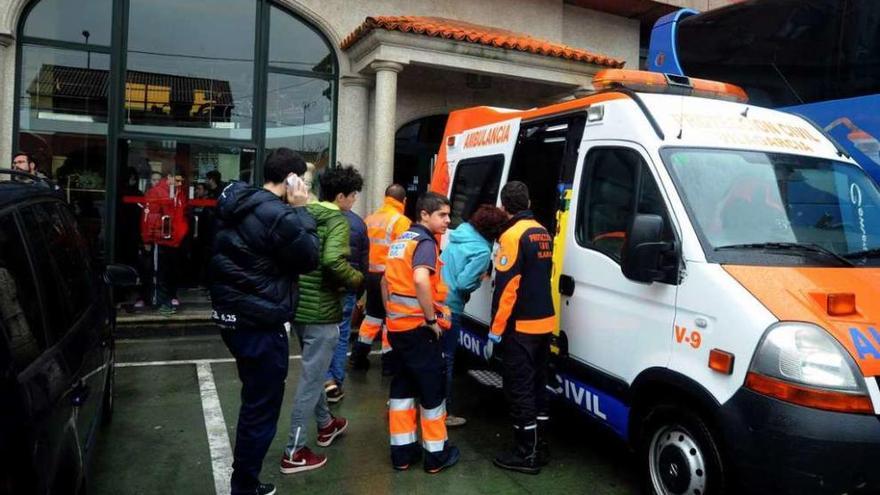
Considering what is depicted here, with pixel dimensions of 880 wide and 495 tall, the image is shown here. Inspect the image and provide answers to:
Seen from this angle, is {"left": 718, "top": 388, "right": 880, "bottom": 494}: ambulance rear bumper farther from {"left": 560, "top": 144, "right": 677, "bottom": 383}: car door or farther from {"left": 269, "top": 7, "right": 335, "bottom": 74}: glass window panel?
{"left": 269, "top": 7, "right": 335, "bottom": 74}: glass window panel

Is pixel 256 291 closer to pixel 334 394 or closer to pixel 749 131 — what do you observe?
pixel 334 394

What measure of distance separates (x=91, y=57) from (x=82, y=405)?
680 centimetres

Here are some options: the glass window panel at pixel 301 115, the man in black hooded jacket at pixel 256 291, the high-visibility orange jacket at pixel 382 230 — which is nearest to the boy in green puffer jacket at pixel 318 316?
the man in black hooded jacket at pixel 256 291

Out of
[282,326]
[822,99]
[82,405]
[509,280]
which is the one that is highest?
[822,99]

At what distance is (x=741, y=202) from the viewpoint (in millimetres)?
3381

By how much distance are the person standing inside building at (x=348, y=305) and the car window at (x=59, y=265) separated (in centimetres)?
179

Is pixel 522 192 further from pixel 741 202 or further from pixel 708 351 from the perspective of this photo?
pixel 708 351

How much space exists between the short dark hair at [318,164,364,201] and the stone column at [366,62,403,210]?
159 inches

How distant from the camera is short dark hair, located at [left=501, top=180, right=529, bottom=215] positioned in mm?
4051

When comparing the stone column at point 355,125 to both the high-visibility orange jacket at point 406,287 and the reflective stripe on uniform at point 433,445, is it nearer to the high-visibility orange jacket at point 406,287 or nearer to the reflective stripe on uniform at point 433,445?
the high-visibility orange jacket at point 406,287

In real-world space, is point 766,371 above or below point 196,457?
above

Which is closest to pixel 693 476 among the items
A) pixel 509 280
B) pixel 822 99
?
pixel 509 280

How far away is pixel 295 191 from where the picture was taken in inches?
135

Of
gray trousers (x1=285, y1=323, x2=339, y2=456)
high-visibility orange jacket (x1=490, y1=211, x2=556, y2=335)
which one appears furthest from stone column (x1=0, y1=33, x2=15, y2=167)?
high-visibility orange jacket (x1=490, y1=211, x2=556, y2=335)
